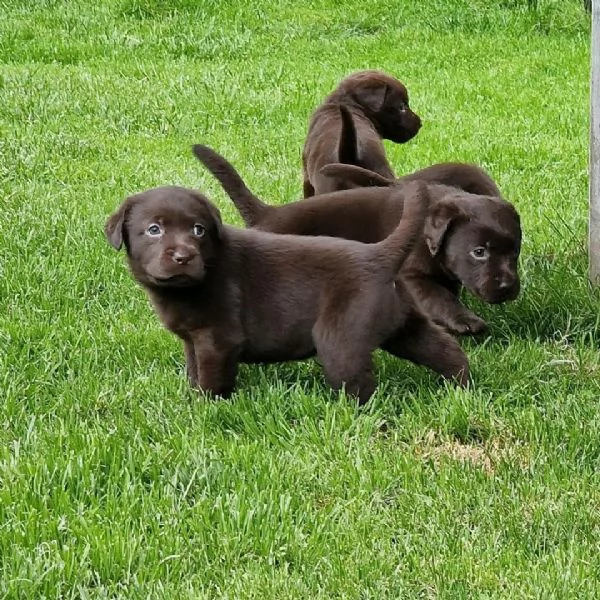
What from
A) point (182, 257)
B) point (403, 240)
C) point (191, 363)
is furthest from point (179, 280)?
point (403, 240)

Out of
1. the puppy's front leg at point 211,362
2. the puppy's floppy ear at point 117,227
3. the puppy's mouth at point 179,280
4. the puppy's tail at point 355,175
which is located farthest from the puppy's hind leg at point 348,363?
the puppy's tail at point 355,175

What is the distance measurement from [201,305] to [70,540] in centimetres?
135

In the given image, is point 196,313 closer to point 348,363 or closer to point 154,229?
point 154,229

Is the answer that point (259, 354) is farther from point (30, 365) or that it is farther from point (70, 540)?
point (70, 540)

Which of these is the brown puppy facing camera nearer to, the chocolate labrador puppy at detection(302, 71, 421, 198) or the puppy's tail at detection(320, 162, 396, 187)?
the puppy's tail at detection(320, 162, 396, 187)

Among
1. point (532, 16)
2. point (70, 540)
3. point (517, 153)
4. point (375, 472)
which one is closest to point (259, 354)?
point (375, 472)

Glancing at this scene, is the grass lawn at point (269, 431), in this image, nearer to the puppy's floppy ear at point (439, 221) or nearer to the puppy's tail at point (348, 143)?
the puppy's floppy ear at point (439, 221)

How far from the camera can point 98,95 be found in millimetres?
10195

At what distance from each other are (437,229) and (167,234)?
131cm

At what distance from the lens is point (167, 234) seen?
14.5 feet

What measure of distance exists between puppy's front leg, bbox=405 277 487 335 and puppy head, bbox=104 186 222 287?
1.22 m

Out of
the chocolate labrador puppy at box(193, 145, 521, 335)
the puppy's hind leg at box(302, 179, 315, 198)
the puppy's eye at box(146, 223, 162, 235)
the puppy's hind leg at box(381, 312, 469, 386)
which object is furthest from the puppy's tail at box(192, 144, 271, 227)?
the puppy's hind leg at box(302, 179, 315, 198)

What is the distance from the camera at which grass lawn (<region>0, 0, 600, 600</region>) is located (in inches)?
128

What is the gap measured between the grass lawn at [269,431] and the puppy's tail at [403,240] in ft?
1.65
